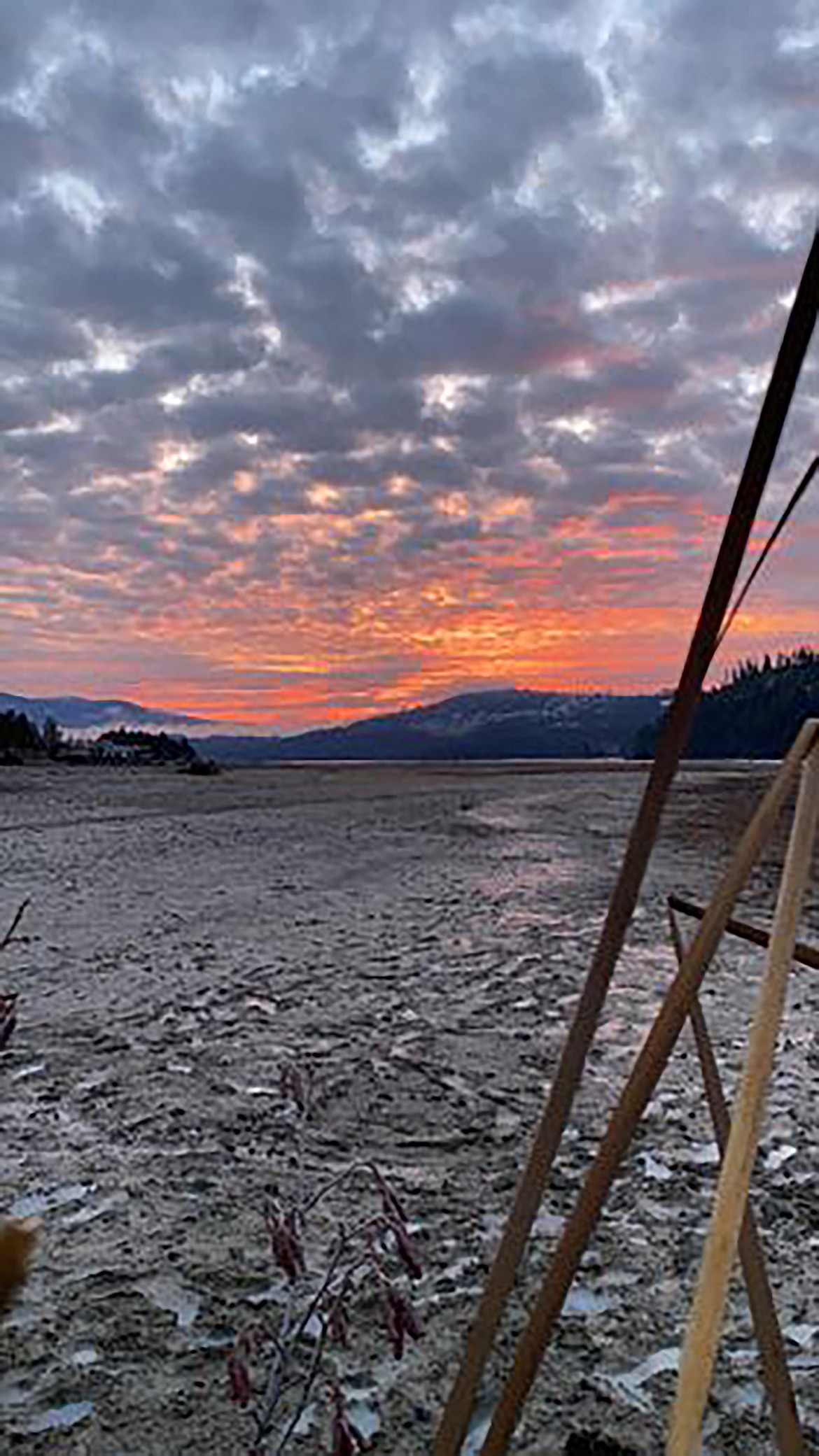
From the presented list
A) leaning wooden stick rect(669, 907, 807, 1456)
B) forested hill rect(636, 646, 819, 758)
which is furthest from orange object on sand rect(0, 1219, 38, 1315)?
forested hill rect(636, 646, 819, 758)

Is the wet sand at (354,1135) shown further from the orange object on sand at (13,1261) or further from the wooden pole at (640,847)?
the orange object on sand at (13,1261)

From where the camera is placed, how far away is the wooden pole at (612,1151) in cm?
63

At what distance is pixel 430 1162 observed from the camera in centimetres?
271

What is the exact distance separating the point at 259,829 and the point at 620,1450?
10387mm

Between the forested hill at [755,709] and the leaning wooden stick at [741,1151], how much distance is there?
71176 mm

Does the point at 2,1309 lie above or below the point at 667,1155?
above

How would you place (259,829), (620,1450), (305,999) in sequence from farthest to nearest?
(259,829) → (305,999) → (620,1450)

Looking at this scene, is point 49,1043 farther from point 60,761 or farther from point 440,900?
point 60,761

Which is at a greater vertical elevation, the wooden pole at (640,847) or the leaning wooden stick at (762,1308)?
the wooden pole at (640,847)

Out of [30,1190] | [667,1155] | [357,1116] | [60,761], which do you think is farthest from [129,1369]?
[60,761]

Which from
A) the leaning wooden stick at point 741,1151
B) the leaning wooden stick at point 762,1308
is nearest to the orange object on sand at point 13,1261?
the leaning wooden stick at point 741,1151

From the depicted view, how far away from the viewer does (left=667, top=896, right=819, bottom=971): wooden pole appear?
88cm

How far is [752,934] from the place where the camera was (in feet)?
3.19

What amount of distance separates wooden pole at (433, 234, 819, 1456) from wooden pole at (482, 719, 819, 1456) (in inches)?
1.9
